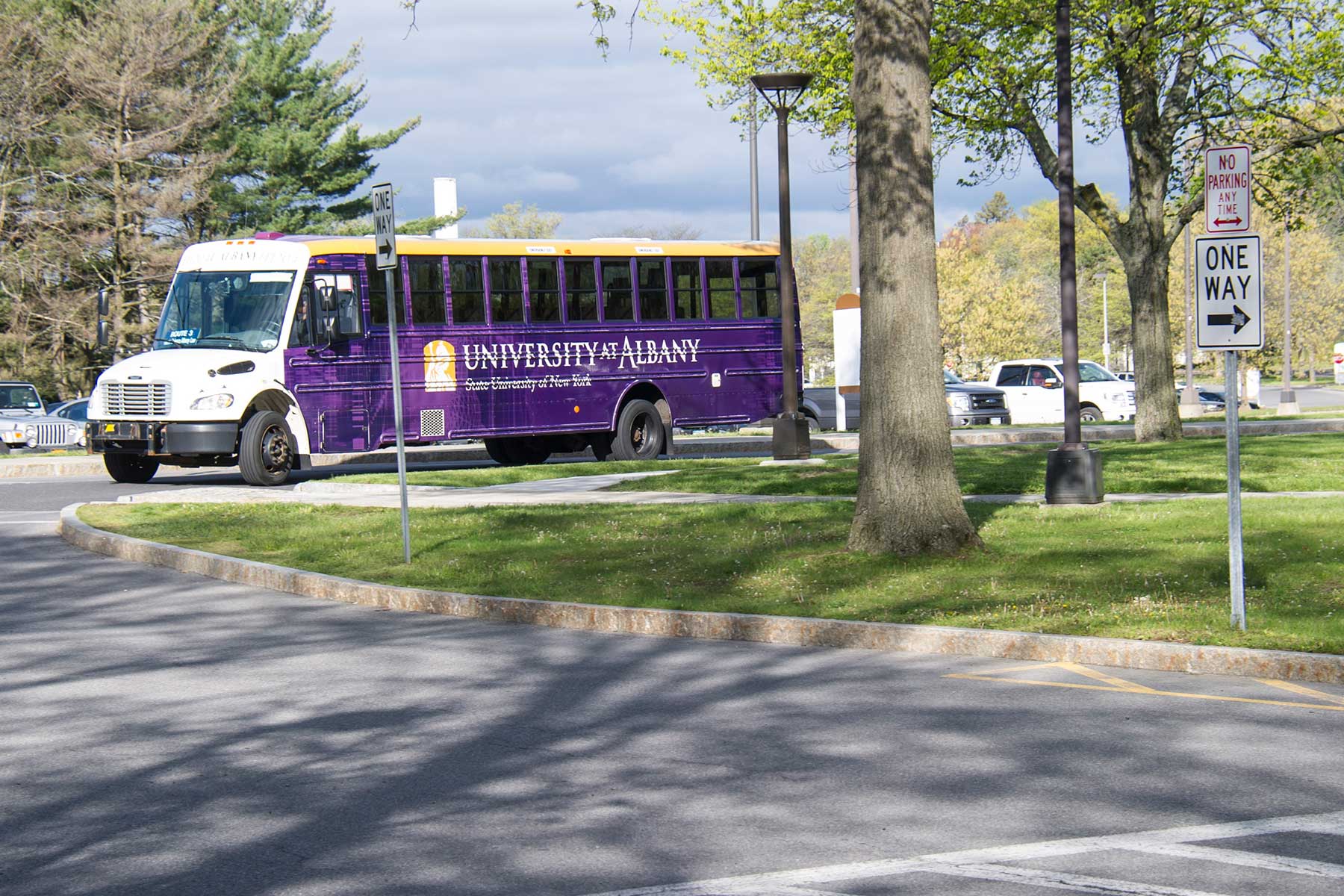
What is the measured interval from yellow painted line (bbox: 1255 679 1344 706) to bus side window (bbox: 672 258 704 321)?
1957 cm

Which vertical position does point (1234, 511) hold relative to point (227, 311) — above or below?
below

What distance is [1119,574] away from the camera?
11203 millimetres

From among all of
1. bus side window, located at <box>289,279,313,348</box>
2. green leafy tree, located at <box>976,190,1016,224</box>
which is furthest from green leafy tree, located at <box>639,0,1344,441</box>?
green leafy tree, located at <box>976,190,1016,224</box>

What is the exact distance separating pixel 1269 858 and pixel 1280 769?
1.34m

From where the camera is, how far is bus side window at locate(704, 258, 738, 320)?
91.2 ft

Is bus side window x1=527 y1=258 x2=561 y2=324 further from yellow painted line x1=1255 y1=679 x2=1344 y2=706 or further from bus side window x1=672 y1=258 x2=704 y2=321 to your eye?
yellow painted line x1=1255 y1=679 x2=1344 y2=706

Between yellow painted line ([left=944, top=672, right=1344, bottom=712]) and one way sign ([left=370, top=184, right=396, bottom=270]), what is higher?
one way sign ([left=370, top=184, right=396, bottom=270])

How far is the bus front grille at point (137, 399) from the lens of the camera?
868 inches

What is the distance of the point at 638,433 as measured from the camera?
27.1m

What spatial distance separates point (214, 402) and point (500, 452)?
667 cm

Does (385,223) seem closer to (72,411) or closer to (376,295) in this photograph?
(376,295)

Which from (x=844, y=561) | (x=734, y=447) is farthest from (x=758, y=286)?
(x=844, y=561)

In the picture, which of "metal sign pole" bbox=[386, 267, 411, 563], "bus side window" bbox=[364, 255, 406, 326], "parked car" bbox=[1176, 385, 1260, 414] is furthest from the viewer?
"parked car" bbox=[1176, 385, 1260, 414]

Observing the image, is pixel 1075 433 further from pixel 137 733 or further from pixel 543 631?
pixel 137 733
